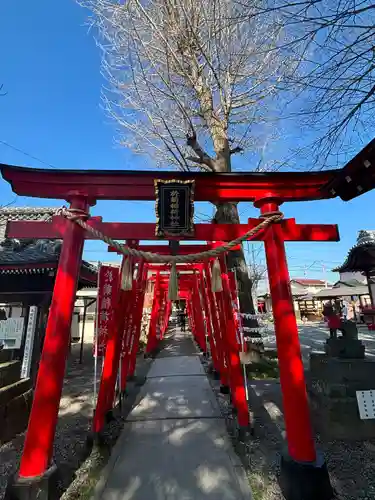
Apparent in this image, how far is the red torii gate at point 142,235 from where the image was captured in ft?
10.1

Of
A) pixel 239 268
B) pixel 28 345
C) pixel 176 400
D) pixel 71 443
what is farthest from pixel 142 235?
pixel 239 268

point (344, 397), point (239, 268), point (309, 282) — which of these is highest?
point (309, 282)

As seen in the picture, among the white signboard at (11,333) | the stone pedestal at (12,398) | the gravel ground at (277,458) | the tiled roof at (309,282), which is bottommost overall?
the gravel ground at (277,458)

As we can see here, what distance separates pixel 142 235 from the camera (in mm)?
4035

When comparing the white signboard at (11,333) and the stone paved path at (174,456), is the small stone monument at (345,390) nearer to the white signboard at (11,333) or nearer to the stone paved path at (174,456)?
the stone paved path at (174,456)

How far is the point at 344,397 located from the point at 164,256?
3.62 m

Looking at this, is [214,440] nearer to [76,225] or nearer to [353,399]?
[353,399]

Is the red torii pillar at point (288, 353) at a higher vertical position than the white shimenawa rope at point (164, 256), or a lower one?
lower

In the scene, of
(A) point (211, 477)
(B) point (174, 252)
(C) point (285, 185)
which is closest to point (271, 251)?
(C) point (285, 185)

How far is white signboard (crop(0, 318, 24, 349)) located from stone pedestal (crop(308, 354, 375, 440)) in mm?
5245

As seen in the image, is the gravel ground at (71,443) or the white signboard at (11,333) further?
the white signboard at (11,333)

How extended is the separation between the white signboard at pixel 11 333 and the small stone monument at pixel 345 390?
17.2ft

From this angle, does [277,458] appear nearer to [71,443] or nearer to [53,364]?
[71,443]

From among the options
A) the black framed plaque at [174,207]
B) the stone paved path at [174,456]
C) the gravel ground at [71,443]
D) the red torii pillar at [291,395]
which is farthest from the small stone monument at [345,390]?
the gravel ground at [71,443]
